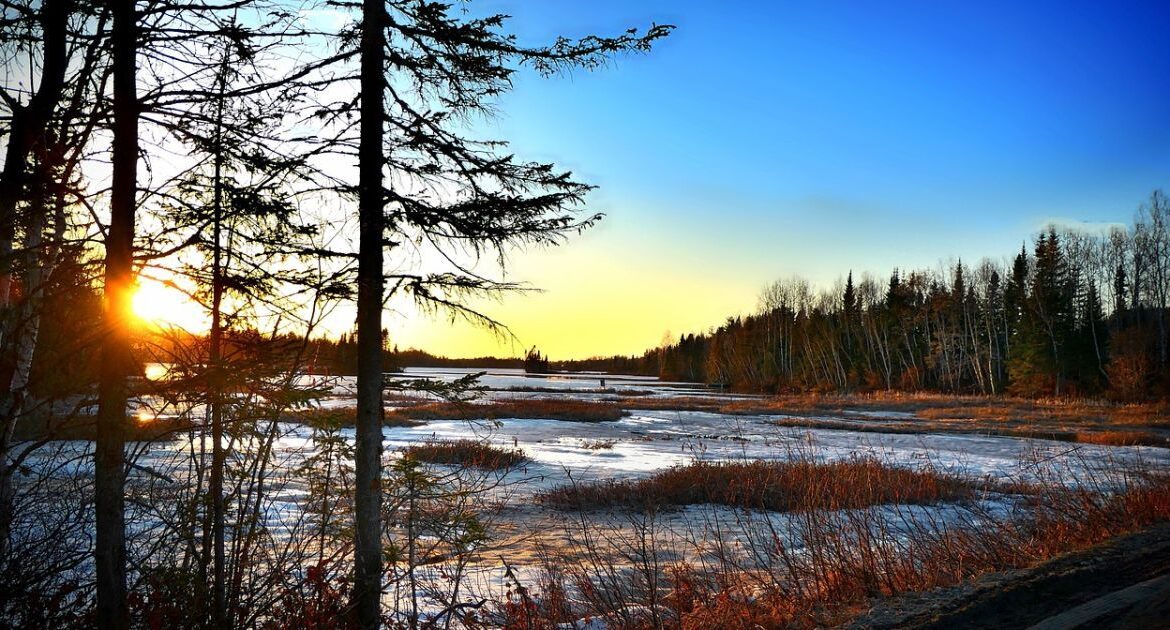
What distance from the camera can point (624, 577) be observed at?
7.52 m

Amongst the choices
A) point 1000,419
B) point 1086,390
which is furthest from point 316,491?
point 1086,390

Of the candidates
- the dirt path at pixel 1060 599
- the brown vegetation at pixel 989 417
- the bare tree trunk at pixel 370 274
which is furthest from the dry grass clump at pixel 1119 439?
the bare tree trunk at pixel 370 274

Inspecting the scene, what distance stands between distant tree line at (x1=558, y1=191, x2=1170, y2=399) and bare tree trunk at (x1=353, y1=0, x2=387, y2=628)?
43113 millimetres

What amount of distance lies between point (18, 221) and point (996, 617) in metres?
5.87

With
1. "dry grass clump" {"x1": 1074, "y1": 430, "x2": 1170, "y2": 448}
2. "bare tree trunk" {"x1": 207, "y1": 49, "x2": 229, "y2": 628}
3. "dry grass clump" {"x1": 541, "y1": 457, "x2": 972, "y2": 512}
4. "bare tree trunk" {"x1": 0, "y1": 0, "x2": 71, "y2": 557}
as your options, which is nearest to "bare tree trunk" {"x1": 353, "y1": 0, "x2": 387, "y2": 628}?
"bare tree trunk" {"x1": 207, "y1": 49, "x2": 229, "y2": 628}

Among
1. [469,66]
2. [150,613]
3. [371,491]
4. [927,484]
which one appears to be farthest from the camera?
[927,484]

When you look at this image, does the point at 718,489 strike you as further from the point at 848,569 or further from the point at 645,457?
the point at 848,569

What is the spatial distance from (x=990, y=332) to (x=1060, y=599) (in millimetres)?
57448

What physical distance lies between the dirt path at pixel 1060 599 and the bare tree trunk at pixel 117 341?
3.91 m

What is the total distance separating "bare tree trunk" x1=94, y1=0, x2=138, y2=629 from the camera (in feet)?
11.2

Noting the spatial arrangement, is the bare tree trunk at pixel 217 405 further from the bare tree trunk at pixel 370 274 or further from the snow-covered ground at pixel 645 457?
the bare tree trunk at pixel 370 274

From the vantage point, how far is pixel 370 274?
654cm

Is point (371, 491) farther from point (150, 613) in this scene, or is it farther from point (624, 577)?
point (624, 577)

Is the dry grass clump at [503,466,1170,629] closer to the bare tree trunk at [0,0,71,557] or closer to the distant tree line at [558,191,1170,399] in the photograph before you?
the bare tree trunk at [0,0,71,557]
